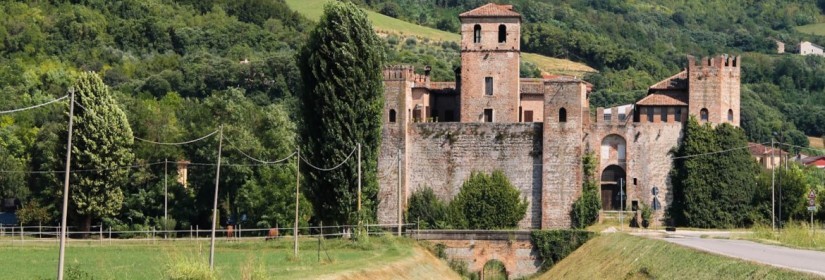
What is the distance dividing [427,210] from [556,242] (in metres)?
8.46

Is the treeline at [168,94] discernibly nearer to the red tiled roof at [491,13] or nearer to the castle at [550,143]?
the castle at [550,143]

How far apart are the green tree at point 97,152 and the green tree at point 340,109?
33.8ft

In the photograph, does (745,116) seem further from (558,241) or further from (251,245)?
(251,245)

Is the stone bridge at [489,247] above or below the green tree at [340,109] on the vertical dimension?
below

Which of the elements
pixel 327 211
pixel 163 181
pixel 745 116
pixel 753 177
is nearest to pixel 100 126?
pixel 163 181

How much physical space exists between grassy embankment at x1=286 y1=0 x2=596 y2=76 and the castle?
263 feet

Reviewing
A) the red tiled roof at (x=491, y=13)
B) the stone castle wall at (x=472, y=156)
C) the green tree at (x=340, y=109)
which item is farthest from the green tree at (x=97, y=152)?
the red tiled roof at (x=491, y=13)

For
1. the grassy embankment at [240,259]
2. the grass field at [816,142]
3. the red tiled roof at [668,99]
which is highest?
the grass field at [816,142]

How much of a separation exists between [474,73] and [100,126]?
1918 cm

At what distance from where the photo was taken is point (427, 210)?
7619 centimetres

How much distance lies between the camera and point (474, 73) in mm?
79875

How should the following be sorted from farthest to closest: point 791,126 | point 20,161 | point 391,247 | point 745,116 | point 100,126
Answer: point 791,126 → point 745,116 → point 20,161 → point 100,126 → point 391,247

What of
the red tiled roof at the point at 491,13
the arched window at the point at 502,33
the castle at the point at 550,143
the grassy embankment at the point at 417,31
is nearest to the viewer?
the castle at the point at 550,143

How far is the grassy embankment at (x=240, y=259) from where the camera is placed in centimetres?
4391
